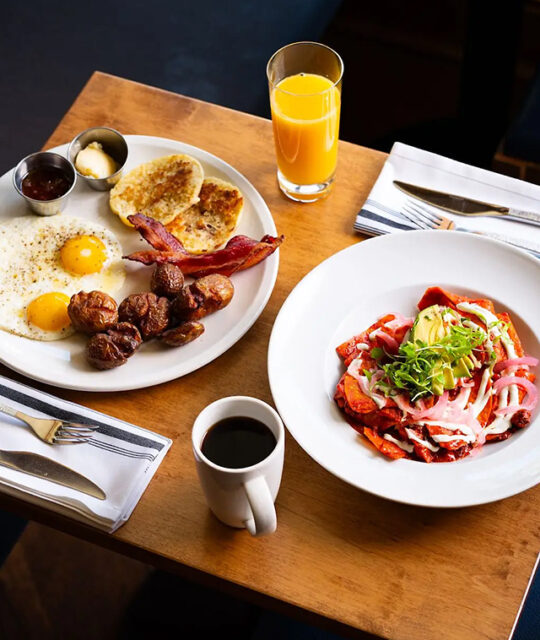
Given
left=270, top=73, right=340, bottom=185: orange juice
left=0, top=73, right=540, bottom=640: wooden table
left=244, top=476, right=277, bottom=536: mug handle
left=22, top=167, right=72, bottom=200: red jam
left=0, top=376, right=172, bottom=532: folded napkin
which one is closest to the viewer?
left=244, top=476, right=277, bottom=536: mug handle

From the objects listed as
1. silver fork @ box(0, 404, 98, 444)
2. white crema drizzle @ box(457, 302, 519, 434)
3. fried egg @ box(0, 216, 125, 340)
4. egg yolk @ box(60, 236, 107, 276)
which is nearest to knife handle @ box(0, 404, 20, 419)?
silver fork @ box(0, 404, 98, 444)

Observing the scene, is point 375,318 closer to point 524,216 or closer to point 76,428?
point 524,216

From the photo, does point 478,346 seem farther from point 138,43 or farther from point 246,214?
point 138,43

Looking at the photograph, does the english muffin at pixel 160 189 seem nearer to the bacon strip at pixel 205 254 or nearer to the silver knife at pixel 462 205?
the bacon strip at pixel 205 254

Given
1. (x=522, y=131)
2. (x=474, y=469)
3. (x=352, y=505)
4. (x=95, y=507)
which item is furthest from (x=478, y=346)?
(x=522, y=131)

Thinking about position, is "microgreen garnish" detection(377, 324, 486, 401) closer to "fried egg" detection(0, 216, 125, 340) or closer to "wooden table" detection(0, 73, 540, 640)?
"wooden table" detection(0, 73, 540, 640)

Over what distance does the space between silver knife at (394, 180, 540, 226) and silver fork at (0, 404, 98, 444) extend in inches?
39.5

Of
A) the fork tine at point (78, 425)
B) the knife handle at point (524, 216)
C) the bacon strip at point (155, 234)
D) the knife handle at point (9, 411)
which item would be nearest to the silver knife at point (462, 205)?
the knife handle at point (524, 216)

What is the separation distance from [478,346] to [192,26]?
6.96ft

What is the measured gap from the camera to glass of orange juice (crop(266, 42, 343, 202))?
6.22ft

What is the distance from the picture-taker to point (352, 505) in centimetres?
150

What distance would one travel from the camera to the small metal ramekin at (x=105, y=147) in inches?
80.7

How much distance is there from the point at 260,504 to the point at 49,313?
79cm

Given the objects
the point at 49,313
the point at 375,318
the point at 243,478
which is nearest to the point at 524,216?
the point at 375,318
